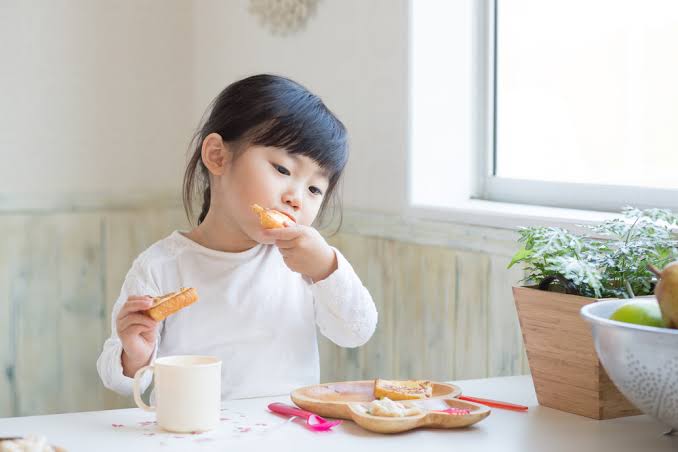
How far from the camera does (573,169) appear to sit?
186 centimetres

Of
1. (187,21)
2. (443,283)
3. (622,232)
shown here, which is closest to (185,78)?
(187,21)

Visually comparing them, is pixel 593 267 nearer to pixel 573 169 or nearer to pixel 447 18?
pixel 573 169

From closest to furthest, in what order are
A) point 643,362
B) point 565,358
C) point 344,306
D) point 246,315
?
point 643,362, point 565,358, point 344,306, point 246,315

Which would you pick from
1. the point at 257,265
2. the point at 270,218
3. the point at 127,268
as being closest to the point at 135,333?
the point at 270,218

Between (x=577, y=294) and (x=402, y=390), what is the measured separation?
0.85 ft

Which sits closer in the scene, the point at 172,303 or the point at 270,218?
the point at 172,303

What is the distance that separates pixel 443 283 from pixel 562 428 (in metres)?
0.78

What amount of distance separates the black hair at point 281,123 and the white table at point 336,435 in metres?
0.52

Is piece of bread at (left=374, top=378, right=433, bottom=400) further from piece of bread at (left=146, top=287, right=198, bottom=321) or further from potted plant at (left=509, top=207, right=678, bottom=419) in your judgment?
piece of bread at (left=146, top=287, right=198, bottom=321)

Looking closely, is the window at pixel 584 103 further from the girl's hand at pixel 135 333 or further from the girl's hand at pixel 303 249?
the girl's hand at pixel 135 333

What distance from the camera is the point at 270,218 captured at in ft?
4.61

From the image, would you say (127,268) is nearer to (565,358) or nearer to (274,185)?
(274,185)

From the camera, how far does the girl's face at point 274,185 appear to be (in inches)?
59.9

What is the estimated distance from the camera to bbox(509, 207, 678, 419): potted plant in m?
1.17
